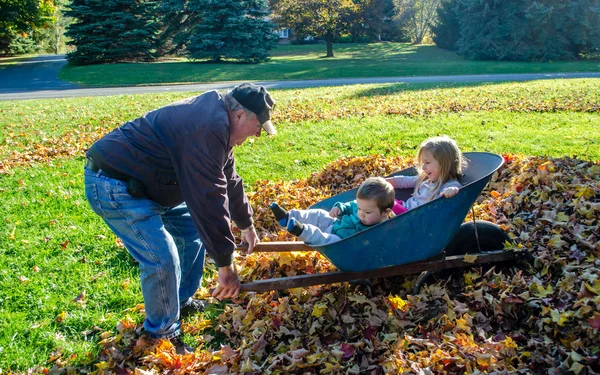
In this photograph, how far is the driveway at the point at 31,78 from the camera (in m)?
21.5

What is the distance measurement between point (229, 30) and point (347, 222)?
91.3ft

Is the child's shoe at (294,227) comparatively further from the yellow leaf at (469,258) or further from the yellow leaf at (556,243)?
the yellow leaf at (556,243)

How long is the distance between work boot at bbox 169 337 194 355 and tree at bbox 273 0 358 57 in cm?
3154

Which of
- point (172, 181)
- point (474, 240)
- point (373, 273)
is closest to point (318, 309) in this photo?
point (373, 273)

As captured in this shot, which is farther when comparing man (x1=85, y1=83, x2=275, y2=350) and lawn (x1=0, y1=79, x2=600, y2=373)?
lawn (x1=0, y1=79, x2=600, y2=373)

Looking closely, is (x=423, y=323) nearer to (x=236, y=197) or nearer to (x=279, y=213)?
(x=279, y=213)

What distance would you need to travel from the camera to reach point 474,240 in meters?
3.96

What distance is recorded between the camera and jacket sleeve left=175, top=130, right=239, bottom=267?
8.79 ft

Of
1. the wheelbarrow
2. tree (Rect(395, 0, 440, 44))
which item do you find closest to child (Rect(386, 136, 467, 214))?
the wheelbarrow

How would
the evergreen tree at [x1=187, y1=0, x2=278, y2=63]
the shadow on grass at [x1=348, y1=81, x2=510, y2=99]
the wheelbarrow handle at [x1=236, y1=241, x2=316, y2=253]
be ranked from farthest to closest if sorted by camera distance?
the evergreen tree at [x1=187, y1=0, x2=278, y2=63]
the shadow on grass at [x1=348, y1=81, x2=510, y2=99]
the wheelbarrow handle at [x1=236, y1=241, x2=316, y2=253]

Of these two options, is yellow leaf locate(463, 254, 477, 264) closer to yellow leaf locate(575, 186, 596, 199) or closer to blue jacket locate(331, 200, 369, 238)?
blue jacket locate(331, 200, 369, 238)

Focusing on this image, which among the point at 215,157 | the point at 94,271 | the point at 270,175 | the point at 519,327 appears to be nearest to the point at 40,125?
the point at 270,175

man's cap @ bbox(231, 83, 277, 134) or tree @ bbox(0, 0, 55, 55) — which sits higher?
tree @ bbox(0, 0, 55, 55)

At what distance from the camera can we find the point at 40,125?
11.2 metres
